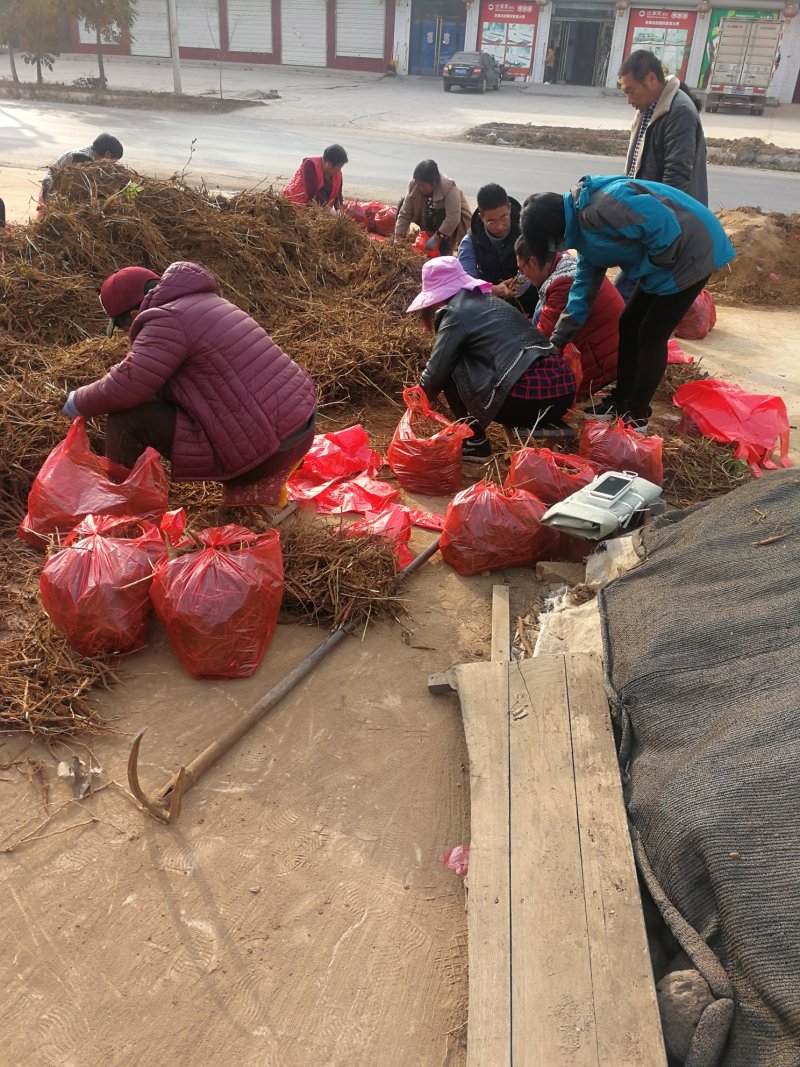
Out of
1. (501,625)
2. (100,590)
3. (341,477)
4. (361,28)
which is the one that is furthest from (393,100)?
(100,590)

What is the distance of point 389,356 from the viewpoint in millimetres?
5312

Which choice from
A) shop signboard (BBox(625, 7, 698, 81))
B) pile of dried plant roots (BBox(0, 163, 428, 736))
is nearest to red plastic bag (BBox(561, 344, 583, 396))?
pile of dried plant roots (BBox(0, 163, 428, 736))

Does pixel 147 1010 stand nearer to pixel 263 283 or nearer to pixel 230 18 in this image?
pixel 263 283

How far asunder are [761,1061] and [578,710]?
3.55 feet

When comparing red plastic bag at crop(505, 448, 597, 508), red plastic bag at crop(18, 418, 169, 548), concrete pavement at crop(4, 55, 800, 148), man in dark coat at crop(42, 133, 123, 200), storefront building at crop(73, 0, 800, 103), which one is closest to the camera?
red plastic bag at crop(18, 418, 169, 548)

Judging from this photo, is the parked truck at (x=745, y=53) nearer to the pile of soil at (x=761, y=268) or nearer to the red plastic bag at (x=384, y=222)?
the pile of soil at (x=761, y=268)

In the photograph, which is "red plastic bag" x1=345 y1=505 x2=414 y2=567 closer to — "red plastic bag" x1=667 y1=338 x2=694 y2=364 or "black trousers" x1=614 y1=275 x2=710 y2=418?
"black trousers" x1=614 y1=275 x2=710 y2=418

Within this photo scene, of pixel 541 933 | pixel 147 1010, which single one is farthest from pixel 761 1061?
pixel 147 1010

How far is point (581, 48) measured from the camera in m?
31.8

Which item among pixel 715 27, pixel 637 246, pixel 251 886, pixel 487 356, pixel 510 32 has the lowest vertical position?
pixel 251 886

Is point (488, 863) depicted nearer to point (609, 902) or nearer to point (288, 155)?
point (609, 902)

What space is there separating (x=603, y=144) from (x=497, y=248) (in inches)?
572

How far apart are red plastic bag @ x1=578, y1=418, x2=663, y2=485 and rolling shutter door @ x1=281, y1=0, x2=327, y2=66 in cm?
3530

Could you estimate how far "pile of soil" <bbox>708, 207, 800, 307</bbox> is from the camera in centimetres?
781
